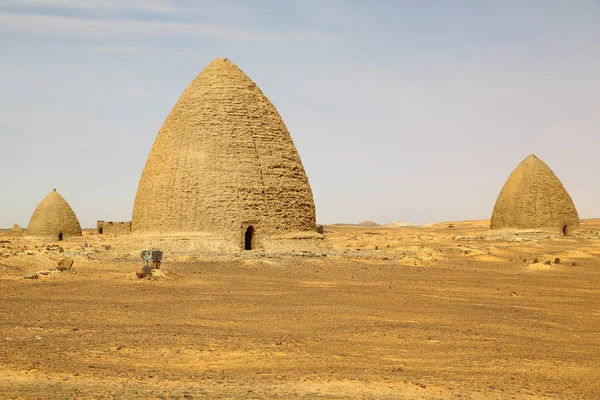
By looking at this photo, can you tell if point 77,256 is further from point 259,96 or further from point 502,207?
point 502,207

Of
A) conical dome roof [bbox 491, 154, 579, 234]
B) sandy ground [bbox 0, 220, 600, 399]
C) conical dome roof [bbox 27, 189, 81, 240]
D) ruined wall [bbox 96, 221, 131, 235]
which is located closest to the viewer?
sandy ground [bbox 0, 220, 600, 399]

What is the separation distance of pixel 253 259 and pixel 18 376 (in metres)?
13.5

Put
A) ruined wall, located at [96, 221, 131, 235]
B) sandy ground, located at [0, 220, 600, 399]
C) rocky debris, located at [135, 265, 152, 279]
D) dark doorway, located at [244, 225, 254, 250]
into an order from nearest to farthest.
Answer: sandy ground, located at [0, 220, 600, 399] < rocky debris, located at [135, 265, 152, 279] < dark doorway, located at [244, 225, 254, 250] < ruined wall, located at [96, 221, 131, 235]

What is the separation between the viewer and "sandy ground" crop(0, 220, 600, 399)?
231 inches

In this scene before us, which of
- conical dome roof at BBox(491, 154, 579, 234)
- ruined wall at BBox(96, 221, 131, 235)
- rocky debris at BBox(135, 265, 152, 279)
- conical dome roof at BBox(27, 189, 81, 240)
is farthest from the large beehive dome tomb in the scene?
conical dome roof at BBox(491, 154, 579, 234)

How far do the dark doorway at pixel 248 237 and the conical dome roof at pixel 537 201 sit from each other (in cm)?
2041

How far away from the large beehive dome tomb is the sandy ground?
192 inches

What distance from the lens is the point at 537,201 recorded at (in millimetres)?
36094

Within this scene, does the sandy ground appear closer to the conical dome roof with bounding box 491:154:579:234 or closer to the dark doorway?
the dark doorway

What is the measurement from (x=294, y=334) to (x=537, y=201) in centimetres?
3115

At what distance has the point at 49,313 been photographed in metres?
9.91

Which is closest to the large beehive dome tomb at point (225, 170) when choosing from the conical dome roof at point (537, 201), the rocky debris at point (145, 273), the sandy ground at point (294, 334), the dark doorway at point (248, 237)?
the dark doorway at point (248, 237)

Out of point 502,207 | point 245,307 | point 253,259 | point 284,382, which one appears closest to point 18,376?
point 284,382

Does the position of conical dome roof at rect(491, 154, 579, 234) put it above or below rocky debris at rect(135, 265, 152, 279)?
above
